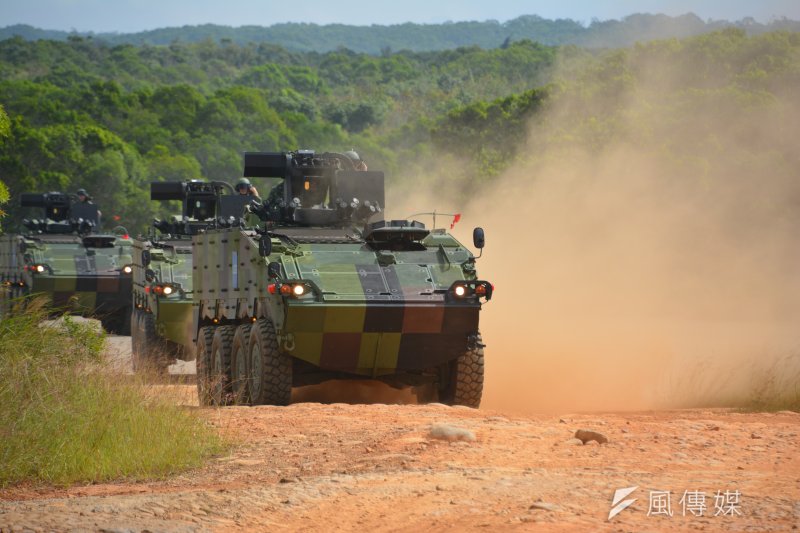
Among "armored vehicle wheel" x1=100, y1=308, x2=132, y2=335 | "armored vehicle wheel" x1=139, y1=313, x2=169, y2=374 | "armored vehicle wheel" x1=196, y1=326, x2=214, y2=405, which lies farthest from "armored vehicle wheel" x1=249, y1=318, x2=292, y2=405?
"armored vehicle wheel" x1=100, y1=308, x2=132, y2=335

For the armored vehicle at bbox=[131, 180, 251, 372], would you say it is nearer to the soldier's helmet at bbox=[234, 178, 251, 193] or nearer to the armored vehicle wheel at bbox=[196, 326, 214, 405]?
the soldier's helmet at bbox=[234, 178, 251, 193]

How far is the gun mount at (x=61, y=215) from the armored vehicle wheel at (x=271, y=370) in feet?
55.8

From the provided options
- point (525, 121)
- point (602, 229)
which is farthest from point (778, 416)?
point (525, 121)

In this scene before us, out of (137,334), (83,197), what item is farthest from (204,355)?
(83,197)

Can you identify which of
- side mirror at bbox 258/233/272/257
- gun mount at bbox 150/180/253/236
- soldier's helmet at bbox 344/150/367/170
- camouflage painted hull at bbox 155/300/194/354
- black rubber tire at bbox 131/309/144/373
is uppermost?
soldier's helmet at bbox 344/150/367/170

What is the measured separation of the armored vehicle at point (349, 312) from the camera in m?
14.4

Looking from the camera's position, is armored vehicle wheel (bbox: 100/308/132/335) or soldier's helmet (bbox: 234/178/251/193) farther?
armored vehicle wheel (bbox: 100/308/132/335)

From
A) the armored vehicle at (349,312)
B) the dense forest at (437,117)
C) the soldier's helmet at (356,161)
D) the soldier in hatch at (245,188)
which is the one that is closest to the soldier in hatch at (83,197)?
the dense forest at (437,117)

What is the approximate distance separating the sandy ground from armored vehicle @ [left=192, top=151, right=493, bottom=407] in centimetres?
130

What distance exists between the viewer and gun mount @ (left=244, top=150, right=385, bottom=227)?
55.5ft

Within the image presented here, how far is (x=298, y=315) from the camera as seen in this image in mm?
14258

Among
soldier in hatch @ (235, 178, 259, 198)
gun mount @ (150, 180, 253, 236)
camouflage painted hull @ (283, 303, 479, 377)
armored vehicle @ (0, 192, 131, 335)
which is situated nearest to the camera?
camouflage painted hull @ (283, 303, 479, 377)

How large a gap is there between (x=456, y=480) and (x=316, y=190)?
838 centimetres

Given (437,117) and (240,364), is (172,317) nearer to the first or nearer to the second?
(240,364)
